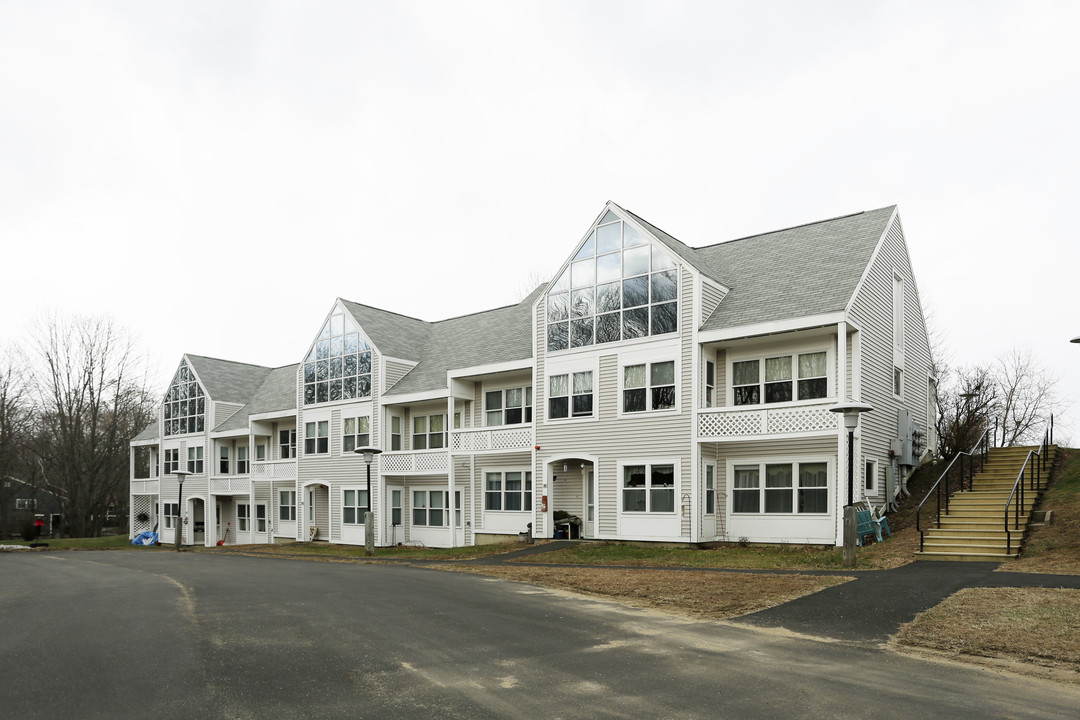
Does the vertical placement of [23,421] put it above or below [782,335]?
below

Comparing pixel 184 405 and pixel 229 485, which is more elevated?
pixel 184 405

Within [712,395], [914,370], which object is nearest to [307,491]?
[712,395]

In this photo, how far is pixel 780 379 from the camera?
23016 millimetres

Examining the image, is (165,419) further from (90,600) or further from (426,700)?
(426,700)

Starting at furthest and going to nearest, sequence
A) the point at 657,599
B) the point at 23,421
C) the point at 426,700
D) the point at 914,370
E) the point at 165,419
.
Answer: the point at 23,421
the point at 165,419
the point at 914,370
the point at 657,599
the point at 426,700

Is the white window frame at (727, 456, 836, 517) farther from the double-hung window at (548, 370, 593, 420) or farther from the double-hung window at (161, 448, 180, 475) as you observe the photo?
the double-hung window at (161, 448, 180, 475)

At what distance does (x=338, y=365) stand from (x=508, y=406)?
10.00 meters

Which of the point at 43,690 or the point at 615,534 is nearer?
the point at 43,690

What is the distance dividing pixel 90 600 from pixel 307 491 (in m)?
23.9

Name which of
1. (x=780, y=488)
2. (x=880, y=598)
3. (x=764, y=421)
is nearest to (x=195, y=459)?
(x=780, y=488)

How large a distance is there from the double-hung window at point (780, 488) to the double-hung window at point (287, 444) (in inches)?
961

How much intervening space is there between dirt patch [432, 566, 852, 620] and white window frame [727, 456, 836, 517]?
644 cm

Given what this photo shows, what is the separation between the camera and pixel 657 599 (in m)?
13.5

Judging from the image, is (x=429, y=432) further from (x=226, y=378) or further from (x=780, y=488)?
(x=226, y=378)
